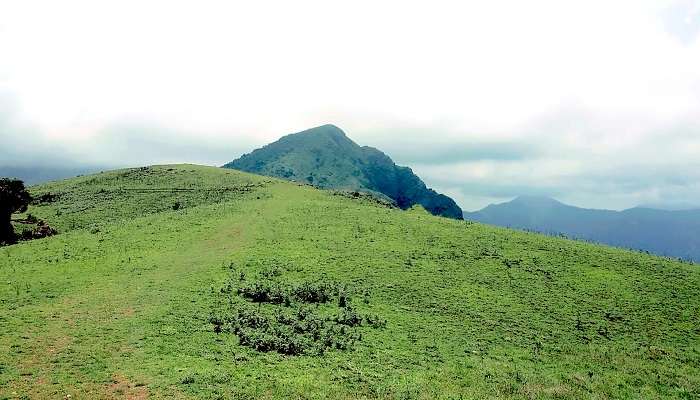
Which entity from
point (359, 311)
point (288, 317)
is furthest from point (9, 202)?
point (359, 311)

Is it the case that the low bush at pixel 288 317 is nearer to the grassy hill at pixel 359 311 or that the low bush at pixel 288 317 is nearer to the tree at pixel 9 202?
the grassy hill at pixel 359 311

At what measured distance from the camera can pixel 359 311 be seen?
3378 cm

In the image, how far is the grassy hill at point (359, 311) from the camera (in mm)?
23641

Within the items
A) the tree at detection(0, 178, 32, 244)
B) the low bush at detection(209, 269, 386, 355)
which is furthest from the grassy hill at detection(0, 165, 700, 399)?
the tree at detection(0, 178, 32, 244)

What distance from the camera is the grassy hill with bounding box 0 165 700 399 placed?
23641 mm

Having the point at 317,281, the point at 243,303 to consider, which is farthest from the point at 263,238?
the point at 243,303

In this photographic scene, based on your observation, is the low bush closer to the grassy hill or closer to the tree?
the grassy hill

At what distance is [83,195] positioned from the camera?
9181 centimetres

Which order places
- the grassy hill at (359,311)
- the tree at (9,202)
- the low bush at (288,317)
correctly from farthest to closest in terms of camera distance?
the tree at (9,202)
the low bush at (288,317)
the grassy hill at (359,311)

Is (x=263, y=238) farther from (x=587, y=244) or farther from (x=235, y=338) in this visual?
(x=587, y=244)

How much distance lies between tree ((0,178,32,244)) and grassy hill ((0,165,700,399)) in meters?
7.61

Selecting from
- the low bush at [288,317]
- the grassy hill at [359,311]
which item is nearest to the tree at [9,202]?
the grassy hill at [359,311]

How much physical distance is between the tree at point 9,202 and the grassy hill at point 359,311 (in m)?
7.61

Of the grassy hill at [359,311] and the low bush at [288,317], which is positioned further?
the low bush at [288,317]
